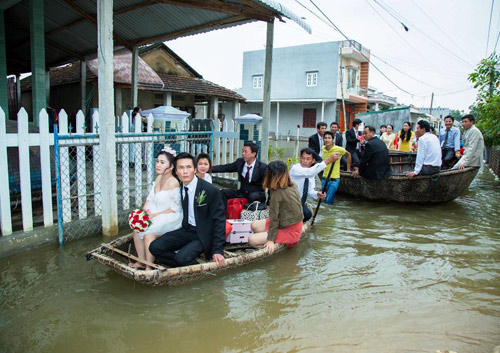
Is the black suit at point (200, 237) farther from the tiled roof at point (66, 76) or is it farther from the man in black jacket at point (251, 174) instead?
the tiled roof at point (66, 76)

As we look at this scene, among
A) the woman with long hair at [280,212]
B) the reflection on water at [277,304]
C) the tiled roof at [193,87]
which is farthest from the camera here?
the tiled roof at [193,87]

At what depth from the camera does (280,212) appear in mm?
4914

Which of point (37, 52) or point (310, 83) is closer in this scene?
point (37, 52)

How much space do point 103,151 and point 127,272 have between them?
2.23 m

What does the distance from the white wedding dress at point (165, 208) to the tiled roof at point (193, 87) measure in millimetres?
11911

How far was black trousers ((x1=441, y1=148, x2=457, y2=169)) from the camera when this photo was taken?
1023cm

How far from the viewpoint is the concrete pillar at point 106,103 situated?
200 inches

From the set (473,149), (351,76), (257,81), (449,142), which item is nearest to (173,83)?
(449,142)

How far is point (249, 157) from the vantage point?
6.18 meters

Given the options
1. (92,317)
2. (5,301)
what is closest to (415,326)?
(92,317)

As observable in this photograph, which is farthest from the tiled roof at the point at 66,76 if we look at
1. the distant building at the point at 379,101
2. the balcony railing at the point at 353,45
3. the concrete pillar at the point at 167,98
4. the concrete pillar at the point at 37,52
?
the distant building at the point at 379,101

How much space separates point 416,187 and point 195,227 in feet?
20.3

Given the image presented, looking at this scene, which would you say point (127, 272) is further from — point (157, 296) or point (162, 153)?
point (162, 153)

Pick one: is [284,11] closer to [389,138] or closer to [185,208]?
[185,208]
